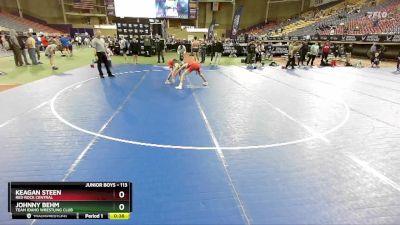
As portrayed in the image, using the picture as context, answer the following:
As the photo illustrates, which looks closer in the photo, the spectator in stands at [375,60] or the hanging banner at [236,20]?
the spectator in stands at [375,60]

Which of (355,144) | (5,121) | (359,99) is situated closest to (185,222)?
(355,144)

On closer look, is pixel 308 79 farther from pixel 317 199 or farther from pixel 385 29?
pixel 385 29

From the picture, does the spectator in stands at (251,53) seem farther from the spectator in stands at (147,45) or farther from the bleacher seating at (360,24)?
the bleacher seating at (360,24)

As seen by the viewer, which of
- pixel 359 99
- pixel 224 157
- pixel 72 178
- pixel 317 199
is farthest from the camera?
pixel 359 99

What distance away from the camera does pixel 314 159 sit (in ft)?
16.4

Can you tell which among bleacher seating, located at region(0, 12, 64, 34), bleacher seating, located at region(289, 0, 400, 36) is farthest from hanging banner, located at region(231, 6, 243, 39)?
bleacher seating, located at region(0, 12, 64, 34)

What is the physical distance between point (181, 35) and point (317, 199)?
160 ft

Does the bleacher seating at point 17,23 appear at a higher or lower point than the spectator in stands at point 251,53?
higher
